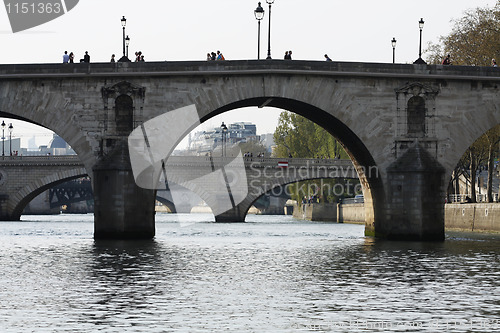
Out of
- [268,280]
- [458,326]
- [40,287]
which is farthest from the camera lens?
[268,280]

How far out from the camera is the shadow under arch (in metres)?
45.4

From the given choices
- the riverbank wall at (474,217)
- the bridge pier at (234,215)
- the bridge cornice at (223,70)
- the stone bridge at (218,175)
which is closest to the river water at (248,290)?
the bridge cornice at (223,70)

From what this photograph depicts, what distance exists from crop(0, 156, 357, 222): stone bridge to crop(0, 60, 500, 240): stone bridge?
34.4 meters

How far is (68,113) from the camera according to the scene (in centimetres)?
4450

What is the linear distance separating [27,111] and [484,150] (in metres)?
32.6

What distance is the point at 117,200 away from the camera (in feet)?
142

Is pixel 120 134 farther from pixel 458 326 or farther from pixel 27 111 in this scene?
pixel 458 326

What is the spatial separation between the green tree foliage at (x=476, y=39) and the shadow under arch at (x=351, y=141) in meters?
14.4

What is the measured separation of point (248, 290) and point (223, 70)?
21391mm

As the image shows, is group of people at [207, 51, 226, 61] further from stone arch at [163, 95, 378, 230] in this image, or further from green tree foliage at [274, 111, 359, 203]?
green tree foliage at [274, 111, 359, 203]

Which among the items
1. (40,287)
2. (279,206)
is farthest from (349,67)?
(279,206)

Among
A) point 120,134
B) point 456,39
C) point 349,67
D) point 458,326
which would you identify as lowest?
point 458,326

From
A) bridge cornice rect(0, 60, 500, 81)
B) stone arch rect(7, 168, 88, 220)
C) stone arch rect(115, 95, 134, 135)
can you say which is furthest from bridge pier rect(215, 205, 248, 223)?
bridge cornice rect(0, 60, 500, 81)

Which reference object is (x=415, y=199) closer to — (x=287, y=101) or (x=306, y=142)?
(x=287, y=101)
